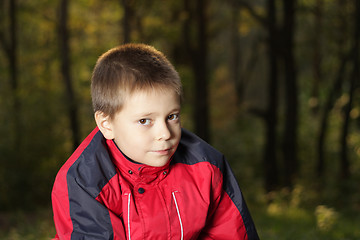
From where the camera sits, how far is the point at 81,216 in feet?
6.55

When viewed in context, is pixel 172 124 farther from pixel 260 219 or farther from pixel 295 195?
pixel 295 195

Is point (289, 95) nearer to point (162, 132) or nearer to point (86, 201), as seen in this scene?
point (162, 132)

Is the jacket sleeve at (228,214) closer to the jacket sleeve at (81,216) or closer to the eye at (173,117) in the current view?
the eye at (173,117)

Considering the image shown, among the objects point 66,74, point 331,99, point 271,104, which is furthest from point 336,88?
point 66,74

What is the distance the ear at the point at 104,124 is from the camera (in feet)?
6.98

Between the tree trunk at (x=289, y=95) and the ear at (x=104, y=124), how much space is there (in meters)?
8.39

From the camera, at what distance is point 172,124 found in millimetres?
2021

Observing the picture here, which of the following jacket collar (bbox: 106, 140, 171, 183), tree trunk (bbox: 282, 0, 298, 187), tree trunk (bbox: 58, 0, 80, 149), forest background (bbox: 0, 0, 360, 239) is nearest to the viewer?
jacket collar (bbox: 106, 140, 171, 183)

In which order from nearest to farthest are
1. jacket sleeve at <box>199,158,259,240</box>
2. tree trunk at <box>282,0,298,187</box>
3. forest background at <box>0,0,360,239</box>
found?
jacket sleeve at <box>199,158,259,240</box>
forest background at <box>0,0,360,239</box>
tree trunk at <box>282,0,298,187</box>

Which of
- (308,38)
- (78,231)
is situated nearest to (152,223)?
(78,231)

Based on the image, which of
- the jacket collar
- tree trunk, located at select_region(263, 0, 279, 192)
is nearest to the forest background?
tree trunk, located at select_region(263, 0, 279, 192)

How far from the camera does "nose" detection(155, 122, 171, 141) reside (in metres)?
1.96

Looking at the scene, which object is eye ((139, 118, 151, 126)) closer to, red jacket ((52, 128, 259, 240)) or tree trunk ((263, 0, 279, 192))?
red jacket ((52, 128, 259, 240))

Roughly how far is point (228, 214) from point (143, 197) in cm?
50
